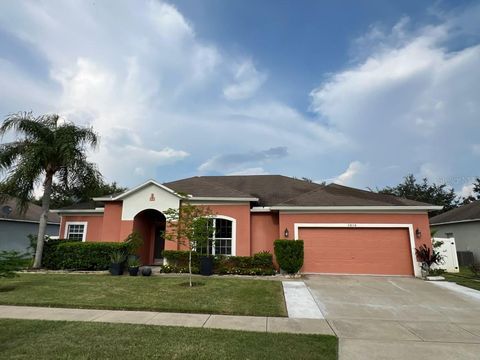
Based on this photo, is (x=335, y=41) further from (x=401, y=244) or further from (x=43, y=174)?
(x=43, y=174)

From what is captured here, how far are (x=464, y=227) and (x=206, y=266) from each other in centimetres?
1976

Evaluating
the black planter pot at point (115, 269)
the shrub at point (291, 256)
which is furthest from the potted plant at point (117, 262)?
the shrub at point (291, 256)

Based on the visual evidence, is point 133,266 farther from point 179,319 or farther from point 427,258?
point 427,258

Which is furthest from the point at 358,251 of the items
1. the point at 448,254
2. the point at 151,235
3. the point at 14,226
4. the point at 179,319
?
the point at 14,226

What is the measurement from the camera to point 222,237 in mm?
15164

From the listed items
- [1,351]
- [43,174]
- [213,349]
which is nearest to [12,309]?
[1,351]

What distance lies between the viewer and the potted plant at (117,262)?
13.3 m

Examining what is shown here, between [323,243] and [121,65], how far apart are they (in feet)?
39.9

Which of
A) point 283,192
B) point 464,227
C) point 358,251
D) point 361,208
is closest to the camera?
point 358,251

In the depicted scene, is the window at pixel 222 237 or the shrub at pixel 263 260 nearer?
the shrub at pixel 263 260

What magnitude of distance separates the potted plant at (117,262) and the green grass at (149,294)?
1.32 m

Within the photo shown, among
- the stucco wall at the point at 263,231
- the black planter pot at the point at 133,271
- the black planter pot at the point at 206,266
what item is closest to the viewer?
the black planter pot at the point at 133,271

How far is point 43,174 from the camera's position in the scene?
1502 centimetres

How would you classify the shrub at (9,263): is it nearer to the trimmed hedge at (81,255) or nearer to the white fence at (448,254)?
the trimmed hedge at (81,255)
